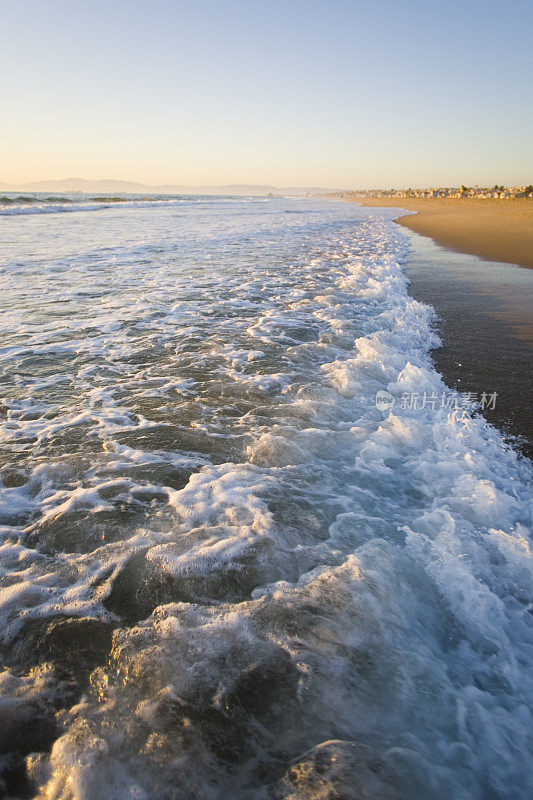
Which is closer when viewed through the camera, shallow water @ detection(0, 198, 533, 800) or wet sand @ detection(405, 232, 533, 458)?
shallow water @ detection(0, 198, 533, 800)

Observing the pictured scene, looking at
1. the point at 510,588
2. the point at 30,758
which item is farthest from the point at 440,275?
the point at 30,758

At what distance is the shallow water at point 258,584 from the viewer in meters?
1.65

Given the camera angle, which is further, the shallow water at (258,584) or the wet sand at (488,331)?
the wet sand at (488,331)

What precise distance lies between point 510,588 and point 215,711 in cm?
180

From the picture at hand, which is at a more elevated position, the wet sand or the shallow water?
the wet sand

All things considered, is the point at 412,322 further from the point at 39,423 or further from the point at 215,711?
the point at 215,711

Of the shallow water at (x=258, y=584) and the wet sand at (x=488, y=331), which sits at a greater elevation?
the wet sand at (x=488, y=331)

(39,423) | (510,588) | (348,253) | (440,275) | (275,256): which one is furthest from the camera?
(348,253)

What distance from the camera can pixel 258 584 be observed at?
2.39m

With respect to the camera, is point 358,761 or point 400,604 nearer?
point 358,761

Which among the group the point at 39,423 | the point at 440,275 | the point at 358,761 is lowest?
the point at 358,761

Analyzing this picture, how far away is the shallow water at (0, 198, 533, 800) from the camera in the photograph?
1649mm

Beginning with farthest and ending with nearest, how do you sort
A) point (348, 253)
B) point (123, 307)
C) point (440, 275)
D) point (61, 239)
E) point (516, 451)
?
point (61, 239) < point (348, 253) < point (440, 275) < point (123, 307) < point (516, 451)

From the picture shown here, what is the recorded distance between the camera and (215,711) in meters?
1.77
